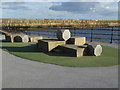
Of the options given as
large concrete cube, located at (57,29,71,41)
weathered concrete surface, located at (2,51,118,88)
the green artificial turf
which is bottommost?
weathered concrete surface, located at (2,51,118,88)

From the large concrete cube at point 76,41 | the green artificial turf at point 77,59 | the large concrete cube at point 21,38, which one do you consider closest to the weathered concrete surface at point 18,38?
the large concrete cube at point 21,38

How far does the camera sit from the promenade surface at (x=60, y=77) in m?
3.55

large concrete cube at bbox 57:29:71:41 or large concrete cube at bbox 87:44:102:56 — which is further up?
large concrete cube at bbox 57:29:71:41

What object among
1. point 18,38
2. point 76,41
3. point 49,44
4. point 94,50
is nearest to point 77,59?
point 94,50

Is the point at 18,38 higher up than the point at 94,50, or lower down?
higher up

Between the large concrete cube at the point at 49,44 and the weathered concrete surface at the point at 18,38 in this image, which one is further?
the weathered concrete surface at the point at 18,38

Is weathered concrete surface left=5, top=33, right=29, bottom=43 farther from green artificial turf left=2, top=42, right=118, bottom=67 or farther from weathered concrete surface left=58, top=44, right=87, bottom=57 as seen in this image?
weathered concrete surface left=58, top=44, right=87, bottom=57

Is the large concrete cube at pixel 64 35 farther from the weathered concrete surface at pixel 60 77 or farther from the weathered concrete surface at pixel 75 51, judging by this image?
the weathered concrete surface at pixel 60 77

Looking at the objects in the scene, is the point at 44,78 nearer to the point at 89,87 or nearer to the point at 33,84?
the point at 33,84

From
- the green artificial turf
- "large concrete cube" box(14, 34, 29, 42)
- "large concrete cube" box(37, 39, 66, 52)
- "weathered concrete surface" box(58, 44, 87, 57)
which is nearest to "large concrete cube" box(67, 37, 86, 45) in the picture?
"large concrete cube" box(37, 39, 66, 52)

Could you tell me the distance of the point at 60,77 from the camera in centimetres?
403

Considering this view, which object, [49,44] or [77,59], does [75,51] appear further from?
[49,44]

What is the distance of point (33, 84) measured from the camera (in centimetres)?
359

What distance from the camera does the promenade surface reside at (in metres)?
3.55
